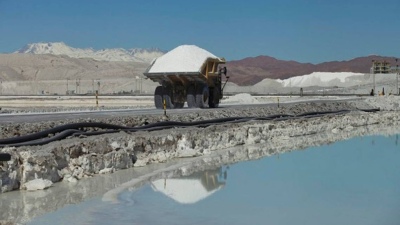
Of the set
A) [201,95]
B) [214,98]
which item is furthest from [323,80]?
[201,95]

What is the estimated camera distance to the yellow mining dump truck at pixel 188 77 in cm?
2888

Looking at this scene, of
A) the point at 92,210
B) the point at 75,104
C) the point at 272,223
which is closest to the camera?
the point at 272,223

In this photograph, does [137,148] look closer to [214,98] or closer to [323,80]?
[214,98]

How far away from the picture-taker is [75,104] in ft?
178

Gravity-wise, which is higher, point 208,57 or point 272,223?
point 208,57

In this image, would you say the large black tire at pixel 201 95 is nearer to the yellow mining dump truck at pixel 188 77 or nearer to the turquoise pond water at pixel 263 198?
the yellow mining dump truck at pixel 188 77

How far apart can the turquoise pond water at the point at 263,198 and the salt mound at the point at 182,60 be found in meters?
12.3

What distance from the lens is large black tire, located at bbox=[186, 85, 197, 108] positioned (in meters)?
29.7

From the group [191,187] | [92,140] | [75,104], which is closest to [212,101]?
[92,140]

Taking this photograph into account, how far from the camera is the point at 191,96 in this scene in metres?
29.8

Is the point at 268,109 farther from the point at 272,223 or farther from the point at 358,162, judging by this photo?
the point at 272,223

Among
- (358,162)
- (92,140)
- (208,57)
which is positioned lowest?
(358,162)

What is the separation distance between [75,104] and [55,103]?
10.6ft

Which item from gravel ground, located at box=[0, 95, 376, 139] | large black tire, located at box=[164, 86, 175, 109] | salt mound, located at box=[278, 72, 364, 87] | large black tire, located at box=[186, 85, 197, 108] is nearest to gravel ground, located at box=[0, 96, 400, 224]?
gravel ground, located at box=[0, 95, 376, 139]
